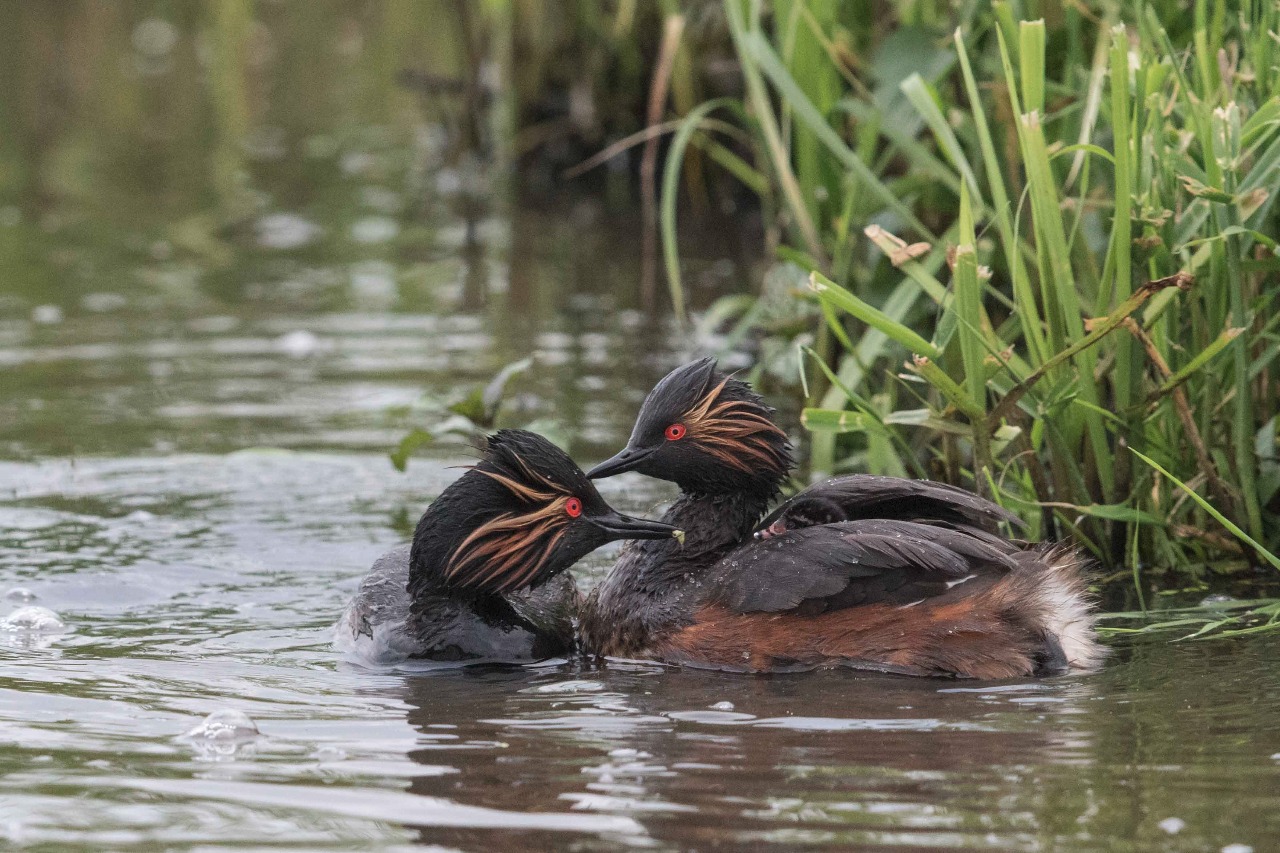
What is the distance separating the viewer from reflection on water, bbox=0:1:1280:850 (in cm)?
367

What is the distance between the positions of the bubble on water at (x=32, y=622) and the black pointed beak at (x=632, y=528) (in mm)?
1630

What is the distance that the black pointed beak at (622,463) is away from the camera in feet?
17.2

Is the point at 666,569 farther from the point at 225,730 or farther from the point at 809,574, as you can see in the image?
the point at 225,730

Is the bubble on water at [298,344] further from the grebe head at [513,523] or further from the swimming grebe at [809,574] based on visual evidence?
the swimming grebe at [809,574]

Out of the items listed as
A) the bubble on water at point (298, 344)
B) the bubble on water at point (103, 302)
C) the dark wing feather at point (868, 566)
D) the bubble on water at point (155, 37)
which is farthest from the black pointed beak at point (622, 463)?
the bubble on water at point (155, 37)

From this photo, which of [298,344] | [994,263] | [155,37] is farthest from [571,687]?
[155,37]

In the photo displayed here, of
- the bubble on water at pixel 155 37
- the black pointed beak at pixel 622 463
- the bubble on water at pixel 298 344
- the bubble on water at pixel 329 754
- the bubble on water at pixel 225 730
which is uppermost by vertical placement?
Result: the bubble on water at pixel 155 37

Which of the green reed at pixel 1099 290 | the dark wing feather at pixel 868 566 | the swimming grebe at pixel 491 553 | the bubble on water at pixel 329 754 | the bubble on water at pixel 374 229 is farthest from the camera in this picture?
the bubble on water at pixel 374 229

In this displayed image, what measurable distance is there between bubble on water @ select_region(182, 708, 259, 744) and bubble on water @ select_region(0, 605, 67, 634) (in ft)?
4.20

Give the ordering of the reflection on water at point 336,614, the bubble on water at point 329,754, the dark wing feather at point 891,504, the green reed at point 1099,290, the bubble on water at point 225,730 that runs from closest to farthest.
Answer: the reflection on water at point 336,614 → the bubble on water at point 329,754 → the bubble on water at point 225,730 → the dark wing feather at point 891,504 → the green reed at point 1099,290

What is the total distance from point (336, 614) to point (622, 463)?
109cm

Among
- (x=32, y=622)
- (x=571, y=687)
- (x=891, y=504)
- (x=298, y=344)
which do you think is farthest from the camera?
(x=298, y=344)

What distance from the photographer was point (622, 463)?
207 inches

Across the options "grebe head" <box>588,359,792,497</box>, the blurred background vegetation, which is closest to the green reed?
the blurred background vegetation
